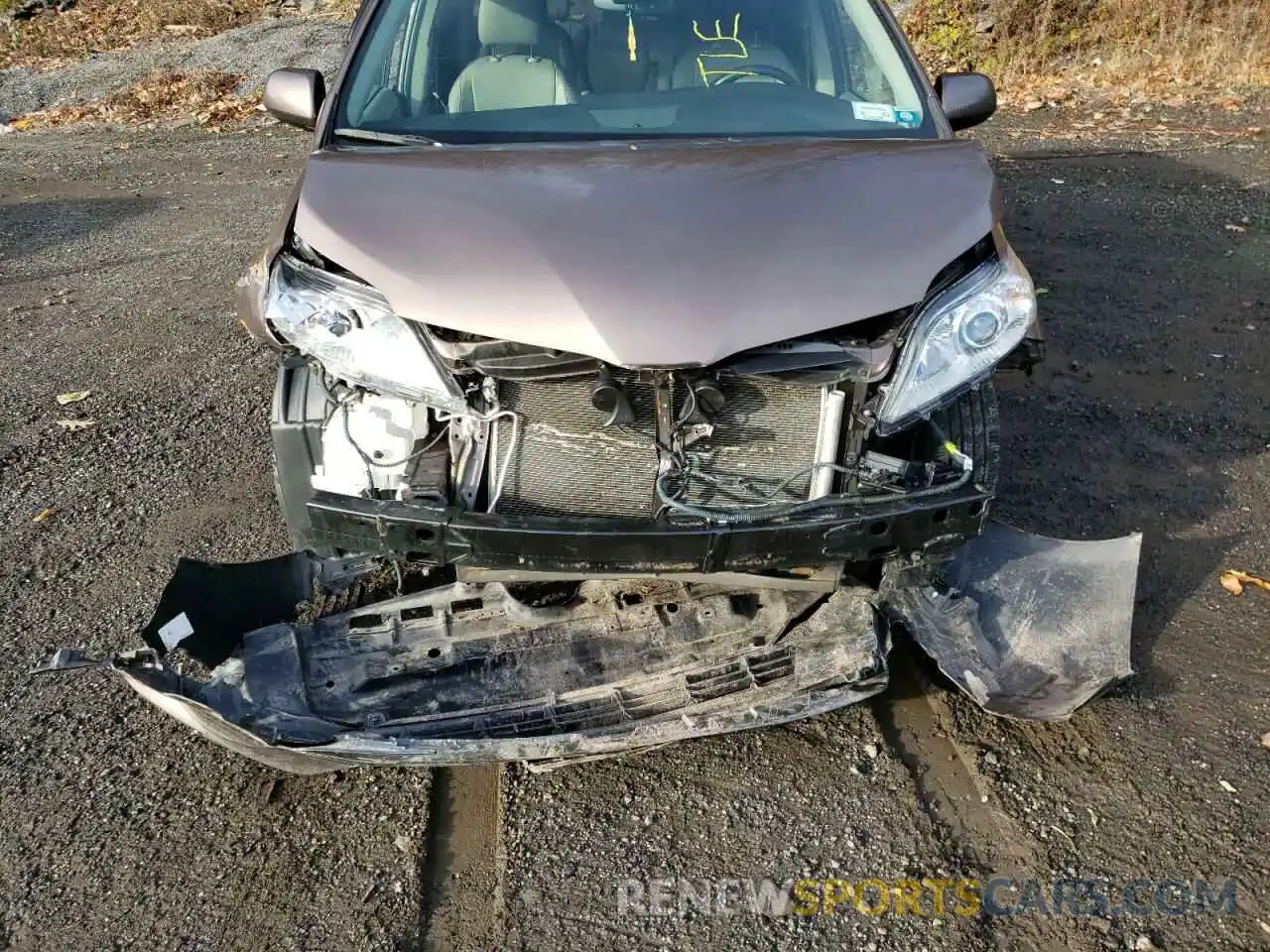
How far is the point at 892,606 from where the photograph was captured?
2840 mm

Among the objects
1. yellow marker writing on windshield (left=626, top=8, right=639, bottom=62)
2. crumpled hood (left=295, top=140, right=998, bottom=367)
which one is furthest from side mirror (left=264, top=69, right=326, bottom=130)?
yellow marker writing on windshield (left=626, top=8, right=639, bottom=62)

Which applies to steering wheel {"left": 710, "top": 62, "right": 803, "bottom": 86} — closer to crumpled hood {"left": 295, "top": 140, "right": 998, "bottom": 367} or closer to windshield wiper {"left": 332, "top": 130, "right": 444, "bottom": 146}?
crumpled hood {"left": 295, "top": 140, "right": 998, "bottom": 367}

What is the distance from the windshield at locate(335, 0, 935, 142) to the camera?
3.20 metres

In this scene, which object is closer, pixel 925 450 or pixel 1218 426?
pixel 925 450

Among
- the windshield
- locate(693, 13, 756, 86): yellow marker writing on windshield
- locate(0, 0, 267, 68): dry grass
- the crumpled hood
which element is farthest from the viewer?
locate(0, 0, 267, 68): dry grass

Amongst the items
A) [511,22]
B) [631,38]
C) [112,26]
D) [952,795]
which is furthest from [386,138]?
[112,26]

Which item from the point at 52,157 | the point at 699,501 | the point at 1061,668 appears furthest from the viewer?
the point at 52,157

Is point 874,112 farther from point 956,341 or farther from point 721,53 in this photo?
point 956,341

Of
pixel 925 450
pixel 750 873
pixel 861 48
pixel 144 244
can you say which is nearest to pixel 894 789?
pixel 750 873

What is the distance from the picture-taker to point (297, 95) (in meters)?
3.43

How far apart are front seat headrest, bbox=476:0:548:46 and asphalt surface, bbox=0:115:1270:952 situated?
1.99 meters

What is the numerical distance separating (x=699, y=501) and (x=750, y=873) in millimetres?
933

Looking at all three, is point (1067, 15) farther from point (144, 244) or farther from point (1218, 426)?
point (144, 244)

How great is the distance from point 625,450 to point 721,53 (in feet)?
5.80
